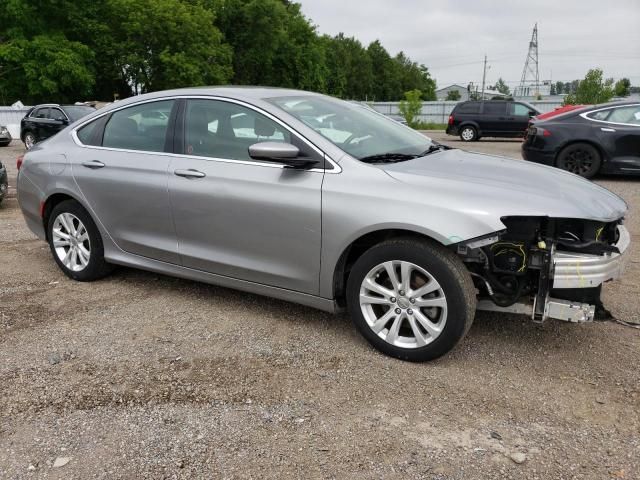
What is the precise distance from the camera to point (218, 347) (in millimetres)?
3623

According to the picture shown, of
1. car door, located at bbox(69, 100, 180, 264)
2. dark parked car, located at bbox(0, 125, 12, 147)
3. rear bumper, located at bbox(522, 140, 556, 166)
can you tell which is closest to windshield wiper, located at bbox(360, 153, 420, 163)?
car door, located at bbox(69, 100, 180, 264)

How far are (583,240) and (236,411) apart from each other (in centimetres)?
211

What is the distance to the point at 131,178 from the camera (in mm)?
4246

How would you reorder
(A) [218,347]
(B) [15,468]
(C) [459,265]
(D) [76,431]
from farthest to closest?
1. (A) [218,347]
2. (C) [459,265]
3. (D) [76,431]
4. (B) [15,468]

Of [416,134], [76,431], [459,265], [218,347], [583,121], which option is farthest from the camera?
[583,121]

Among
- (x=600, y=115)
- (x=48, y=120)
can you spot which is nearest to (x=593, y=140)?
(x=600, y=115)

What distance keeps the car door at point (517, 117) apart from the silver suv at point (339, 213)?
18099mm

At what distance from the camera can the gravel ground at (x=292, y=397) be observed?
99.0 inches

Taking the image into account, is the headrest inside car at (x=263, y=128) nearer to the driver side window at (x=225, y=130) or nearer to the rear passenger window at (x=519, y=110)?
the driver side window at (x=225, y=130)

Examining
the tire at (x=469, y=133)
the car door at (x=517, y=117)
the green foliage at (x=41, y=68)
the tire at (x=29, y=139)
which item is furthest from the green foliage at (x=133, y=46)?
the car door at (x=517, y=117)

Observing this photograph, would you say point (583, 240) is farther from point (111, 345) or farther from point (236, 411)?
point (111, 345)

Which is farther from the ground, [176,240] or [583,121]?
[583,121]

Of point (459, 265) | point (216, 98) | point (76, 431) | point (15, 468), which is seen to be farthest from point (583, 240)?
point (15, 468)

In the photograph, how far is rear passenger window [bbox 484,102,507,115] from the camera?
21.3m
